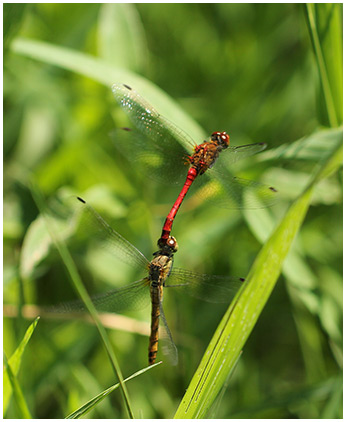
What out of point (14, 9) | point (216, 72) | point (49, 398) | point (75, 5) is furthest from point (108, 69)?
point (49, 398)

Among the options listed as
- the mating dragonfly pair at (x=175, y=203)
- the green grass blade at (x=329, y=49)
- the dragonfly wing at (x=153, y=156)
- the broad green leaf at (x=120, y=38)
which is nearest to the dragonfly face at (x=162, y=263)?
the mating dragonfly pair at (x=175, y=203)

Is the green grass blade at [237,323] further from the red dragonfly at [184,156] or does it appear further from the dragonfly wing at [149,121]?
the dragonfly wing at [149,121]

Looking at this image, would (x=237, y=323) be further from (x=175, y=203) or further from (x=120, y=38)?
(x=120, y=38)

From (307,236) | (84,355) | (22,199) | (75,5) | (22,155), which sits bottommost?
(84,355)

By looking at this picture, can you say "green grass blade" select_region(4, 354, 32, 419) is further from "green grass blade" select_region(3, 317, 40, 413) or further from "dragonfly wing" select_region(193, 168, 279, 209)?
"dragonfly wing" select_region(193, 168, 279, 209)

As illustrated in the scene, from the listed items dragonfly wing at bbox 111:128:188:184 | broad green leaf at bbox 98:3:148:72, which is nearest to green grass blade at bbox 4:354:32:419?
dragonfly wing at bbox 111:128:188:184

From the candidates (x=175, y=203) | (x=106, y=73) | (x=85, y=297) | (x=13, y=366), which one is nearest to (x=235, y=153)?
(x=175, y=203)

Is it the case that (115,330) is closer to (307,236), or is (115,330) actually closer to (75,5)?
(307,236)
